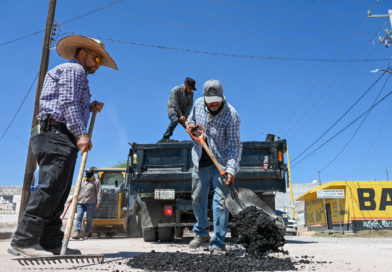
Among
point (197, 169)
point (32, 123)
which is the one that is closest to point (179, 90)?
point (197, 169)

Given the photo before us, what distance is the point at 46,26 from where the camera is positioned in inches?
483

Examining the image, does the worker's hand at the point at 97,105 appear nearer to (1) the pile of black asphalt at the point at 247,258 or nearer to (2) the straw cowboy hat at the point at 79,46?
(2) the straw cowboy hat at the point at 79,46

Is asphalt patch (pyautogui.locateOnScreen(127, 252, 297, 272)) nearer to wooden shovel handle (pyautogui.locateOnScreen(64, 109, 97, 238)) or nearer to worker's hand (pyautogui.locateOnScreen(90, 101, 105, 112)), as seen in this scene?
wooden shovel handle (pyautogui.locateOnScreen(64, 109, 97, 238))

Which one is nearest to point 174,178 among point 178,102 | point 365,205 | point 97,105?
point 178,102

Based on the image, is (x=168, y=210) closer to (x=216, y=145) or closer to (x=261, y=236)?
(x=216, y=145)

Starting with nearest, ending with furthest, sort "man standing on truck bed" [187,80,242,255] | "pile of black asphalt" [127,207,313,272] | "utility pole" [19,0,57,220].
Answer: "pile of black asphalt" [127,207,313,272]
"man standing on truck bed" [187,80,242,255]
"utility pole" [19,0,57,220]

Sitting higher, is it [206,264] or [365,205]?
[365,205]

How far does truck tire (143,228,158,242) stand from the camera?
6453 millimetres

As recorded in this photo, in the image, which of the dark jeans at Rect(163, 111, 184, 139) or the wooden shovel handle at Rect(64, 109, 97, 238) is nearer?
the wooden shovel handle at Rect(64, 109, 97, 238)

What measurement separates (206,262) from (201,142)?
146 centimetres

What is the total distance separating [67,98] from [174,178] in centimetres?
324

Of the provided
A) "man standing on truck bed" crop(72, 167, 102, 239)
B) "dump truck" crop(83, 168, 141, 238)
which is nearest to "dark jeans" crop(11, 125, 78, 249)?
"man standing on truck bed" crop(72, 167, 102, 239)

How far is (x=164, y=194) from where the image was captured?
238 inches

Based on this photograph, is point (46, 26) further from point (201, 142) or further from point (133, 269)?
point (133, 269)
